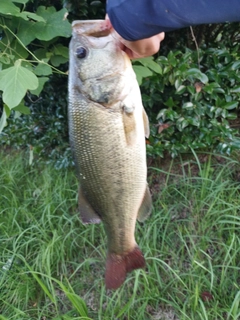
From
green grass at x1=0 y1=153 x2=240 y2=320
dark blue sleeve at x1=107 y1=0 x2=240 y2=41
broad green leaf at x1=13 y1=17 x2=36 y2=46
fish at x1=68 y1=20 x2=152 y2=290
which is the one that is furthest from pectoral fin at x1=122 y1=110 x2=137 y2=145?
green grass at x1=0 y1=153 x2=240 y2=320

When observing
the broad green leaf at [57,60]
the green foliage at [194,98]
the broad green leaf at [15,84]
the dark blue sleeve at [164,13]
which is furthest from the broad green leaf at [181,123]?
the dark blue sleeve at [164,13]

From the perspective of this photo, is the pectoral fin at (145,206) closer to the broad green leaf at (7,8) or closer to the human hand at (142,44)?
the human hand at (142,44)

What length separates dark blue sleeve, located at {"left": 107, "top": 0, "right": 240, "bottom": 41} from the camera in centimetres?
109

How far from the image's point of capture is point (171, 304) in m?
2.24

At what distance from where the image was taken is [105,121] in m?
1.52

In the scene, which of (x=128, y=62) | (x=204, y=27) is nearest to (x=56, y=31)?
(x=128, y=62)

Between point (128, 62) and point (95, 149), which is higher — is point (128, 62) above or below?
above

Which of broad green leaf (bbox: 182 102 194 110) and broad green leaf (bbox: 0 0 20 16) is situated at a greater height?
broad green leaf (bbox: 0 0 20 16)

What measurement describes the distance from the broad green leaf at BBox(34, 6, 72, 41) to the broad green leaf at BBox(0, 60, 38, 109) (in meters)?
0.40

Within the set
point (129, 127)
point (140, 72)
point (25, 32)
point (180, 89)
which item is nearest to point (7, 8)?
point (25, 32)

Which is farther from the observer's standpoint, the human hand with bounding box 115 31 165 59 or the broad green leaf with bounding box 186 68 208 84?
the broad green leaf with bounding box 186 68 208 84

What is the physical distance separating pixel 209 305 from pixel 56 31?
1.77 metres

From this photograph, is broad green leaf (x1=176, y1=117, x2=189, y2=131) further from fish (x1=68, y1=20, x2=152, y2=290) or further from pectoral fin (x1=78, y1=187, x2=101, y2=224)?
pectoral fin (x1=78, y1=187, x2=101, y2=224)

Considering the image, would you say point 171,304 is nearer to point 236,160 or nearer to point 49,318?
point 49,318
